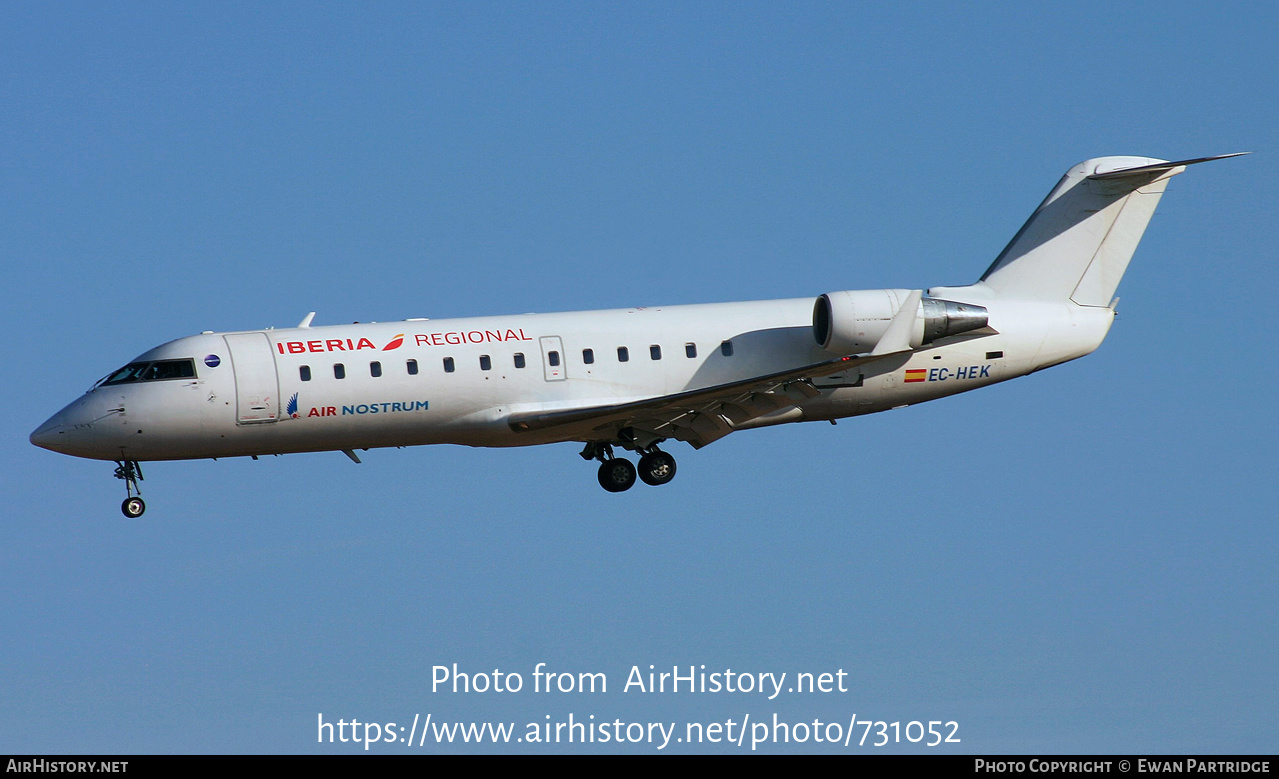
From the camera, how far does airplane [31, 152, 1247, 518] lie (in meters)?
32.8

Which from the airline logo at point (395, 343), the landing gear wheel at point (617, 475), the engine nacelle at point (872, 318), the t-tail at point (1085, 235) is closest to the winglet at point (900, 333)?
the engine nacelle at point (872, 318)

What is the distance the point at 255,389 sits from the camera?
32.7 meters

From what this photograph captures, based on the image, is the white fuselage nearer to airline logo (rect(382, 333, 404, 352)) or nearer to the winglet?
airline logo (rect(382, 333, 404, 352))

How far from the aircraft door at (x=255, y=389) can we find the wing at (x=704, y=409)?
4.57 meters

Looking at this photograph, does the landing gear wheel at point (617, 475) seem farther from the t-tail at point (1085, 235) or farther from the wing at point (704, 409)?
the t-tail at point (1085, 235)

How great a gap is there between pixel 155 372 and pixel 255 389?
204 centimetres

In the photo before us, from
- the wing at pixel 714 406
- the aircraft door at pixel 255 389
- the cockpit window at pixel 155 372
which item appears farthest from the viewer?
the wing at pixel 714 406

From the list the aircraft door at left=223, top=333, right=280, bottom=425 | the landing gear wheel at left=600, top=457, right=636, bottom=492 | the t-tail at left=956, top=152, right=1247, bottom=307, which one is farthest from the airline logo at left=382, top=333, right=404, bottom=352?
the t-tail at left=956, top=152, right=1247, bottom=307

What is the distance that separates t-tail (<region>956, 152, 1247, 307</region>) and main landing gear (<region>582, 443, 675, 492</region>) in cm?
799

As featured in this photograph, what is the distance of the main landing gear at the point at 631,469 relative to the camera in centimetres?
3553

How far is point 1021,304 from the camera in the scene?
121 feet

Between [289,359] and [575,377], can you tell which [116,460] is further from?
[575,377]

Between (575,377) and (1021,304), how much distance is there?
32.9 feet
